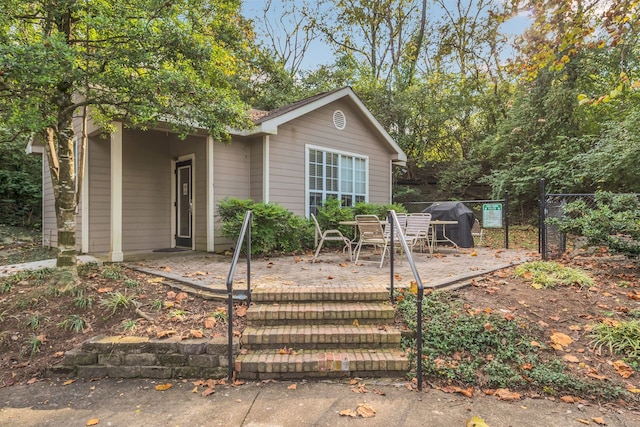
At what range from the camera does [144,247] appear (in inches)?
320

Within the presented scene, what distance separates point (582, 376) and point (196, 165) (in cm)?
732

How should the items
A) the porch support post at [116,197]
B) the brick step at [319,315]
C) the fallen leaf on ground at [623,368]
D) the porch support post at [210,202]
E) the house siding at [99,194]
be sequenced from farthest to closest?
1. the porch support post at [210,202]
2. the house siding at [99,194]
3. the porch support post at [116,197]
4. the brick step at [319,315]
5. the fallen leaf on ground at [623,368]

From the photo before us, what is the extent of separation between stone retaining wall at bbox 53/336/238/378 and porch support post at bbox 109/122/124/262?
3.61m

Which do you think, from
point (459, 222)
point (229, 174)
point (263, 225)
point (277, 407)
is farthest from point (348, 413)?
point (459, 222)

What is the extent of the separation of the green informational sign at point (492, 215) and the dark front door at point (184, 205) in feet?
23.5

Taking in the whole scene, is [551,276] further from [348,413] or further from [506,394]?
[348,413]

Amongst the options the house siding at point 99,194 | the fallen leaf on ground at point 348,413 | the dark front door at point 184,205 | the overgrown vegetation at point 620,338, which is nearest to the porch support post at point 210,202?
the dark front door at point 184,205

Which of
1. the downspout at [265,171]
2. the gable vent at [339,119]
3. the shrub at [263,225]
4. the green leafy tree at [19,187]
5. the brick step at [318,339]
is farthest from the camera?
the green leafy tree at [19,187]

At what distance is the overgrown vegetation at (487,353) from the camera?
274 cm

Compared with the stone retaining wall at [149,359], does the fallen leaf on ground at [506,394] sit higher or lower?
lower

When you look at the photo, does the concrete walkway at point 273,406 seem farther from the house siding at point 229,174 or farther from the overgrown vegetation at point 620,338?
the house siding at point 229,174

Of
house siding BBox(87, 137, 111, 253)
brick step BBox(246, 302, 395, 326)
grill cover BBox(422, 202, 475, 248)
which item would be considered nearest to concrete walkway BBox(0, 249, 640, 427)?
brick step BBox(246, 302, 395, 326)

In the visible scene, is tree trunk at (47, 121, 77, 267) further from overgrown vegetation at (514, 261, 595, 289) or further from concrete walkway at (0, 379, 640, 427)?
overgrown vegetation at (514, 261, 595, 289)

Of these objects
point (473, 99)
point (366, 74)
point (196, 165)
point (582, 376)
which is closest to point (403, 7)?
point (366, 74)
